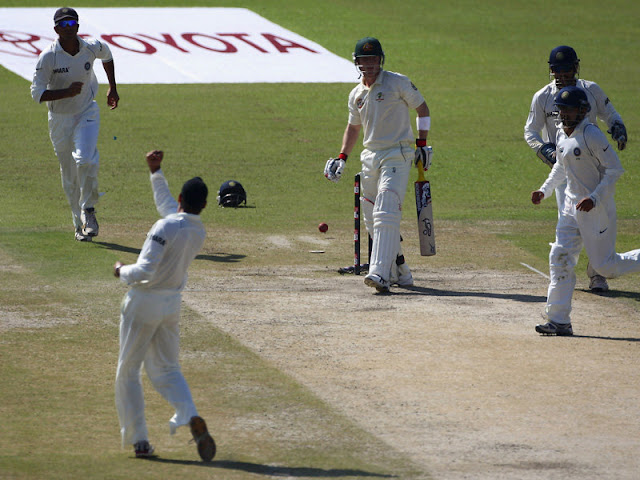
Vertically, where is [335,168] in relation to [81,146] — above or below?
below

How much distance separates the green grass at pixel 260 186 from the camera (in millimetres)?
7270

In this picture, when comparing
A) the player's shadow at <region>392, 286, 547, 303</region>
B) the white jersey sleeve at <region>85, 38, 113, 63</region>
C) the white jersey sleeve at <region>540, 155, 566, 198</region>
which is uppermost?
the white jersey sleeve at <region>85, 38, 113, 63</region>

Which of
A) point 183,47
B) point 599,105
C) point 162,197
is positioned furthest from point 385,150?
point 183,47

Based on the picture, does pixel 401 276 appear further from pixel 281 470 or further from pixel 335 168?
pixel 281 470

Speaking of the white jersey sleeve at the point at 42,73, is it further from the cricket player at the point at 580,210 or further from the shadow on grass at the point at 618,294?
the shadow on grass at the point at 618,294

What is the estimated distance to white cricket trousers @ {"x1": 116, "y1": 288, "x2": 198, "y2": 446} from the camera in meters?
6.74

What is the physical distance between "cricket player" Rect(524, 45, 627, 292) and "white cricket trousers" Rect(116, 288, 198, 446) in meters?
4.88

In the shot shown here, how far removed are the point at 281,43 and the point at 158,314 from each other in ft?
68.3

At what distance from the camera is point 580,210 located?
374 inches

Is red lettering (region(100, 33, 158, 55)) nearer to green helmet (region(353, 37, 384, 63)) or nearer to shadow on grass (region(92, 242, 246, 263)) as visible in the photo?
shadow on grass (region(92, 242, 246, 263))

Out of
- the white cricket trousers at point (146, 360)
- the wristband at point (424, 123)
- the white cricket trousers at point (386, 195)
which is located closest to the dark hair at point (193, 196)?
the white cricket trousers at point (146, 360)

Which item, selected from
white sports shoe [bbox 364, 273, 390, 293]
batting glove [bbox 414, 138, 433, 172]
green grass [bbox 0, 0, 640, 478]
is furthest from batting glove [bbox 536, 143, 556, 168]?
white sports shoe [bbox 364, 273, 390, 293]

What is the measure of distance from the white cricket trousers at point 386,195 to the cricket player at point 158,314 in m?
4.40

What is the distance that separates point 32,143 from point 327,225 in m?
7.38
